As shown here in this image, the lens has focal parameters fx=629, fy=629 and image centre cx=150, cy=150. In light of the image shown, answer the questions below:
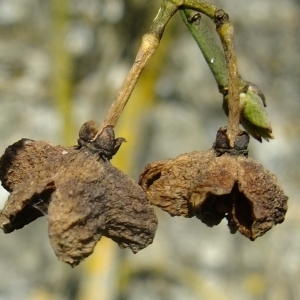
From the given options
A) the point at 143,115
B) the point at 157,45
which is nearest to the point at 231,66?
the point at 157,45

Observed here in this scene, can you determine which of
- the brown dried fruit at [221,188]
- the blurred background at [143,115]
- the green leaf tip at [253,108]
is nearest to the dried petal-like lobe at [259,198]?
the brown dried fruit at [221,188]

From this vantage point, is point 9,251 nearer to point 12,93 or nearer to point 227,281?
point 12,93

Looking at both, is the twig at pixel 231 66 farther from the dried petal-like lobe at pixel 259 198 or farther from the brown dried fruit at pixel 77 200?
the brown dried fruit at pixel 77 200

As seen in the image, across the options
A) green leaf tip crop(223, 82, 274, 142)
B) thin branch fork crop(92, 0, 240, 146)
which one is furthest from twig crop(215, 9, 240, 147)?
green leaf tip crop(223, 82, 274, 142)

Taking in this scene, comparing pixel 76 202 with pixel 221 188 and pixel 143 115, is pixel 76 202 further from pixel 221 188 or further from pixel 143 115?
pixel 143 115

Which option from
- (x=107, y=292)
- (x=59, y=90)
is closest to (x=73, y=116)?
(x=59, y=90)

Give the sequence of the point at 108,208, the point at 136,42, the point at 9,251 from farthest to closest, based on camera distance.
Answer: the point at 9,251, the point at 136,42, the point at 108,208

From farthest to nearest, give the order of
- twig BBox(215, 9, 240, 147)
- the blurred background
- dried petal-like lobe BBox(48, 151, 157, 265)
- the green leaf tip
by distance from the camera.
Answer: the blurred background, the green leaf tip, twig BBox(215, 9, 240, 147), dried petal-like lobe BBox(48, 151, 157, 265)

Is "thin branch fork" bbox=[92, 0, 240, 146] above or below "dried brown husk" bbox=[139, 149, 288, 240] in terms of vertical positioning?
above

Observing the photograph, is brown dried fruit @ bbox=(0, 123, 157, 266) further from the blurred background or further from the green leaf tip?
the blurred background
